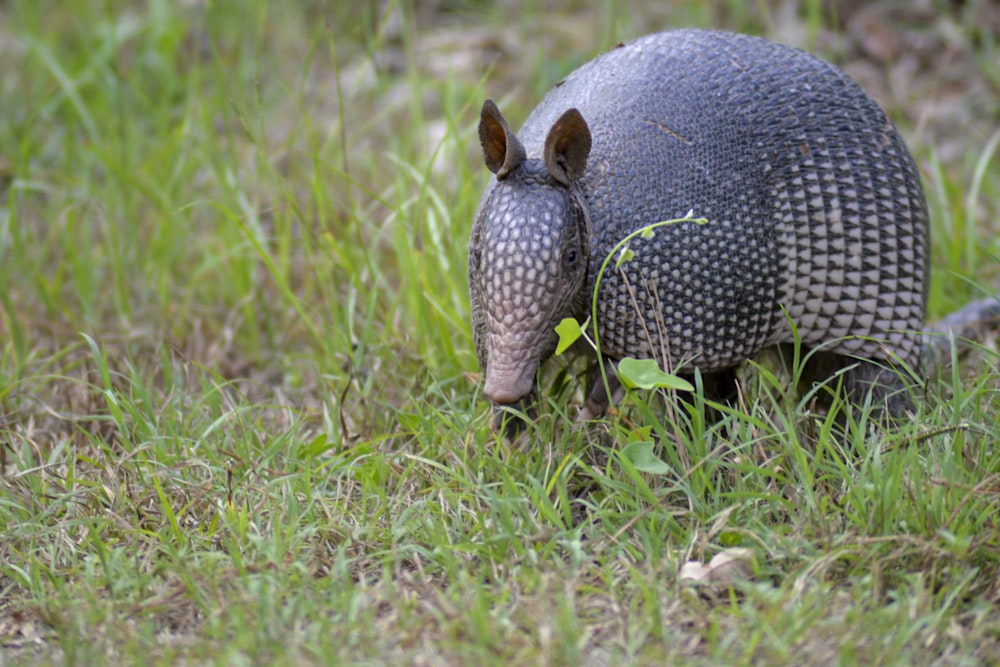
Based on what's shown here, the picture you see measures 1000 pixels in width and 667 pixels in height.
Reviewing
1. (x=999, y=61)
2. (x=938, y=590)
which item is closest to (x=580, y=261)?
(x=938, y=590)

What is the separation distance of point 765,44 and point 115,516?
2776mm

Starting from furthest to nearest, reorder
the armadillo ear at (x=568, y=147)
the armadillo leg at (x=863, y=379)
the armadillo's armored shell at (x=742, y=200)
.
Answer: the armadillo leg at (x=863, y=379) → the armadillo's armored shell at (x=742, y=200) → the armadillo ear at (x=568, y=147)

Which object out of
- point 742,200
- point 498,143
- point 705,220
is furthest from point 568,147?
point 742,200

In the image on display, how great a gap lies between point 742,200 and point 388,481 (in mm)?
1569

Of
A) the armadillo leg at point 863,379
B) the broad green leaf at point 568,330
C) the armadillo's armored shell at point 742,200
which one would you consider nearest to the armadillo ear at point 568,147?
the armadillo's armored shell at point 742,200

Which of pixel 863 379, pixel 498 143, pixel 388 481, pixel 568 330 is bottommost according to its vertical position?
pixel 388 481

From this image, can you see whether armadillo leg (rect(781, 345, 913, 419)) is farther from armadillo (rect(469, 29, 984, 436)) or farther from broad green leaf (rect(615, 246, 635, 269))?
broad green leaf (rect(615, 246, 635, 269))

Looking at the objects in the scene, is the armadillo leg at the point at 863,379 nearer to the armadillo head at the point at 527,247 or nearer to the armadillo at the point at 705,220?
the armadillo at the point at 705,220

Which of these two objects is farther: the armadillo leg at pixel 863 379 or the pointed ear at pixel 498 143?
the armadillo leg at pixel 863 379

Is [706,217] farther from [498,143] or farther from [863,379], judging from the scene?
[863,379]

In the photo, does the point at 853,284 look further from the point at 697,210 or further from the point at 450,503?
the point at 450,503

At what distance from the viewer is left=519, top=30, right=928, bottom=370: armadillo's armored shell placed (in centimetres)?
358

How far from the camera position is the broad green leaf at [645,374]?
3412mm

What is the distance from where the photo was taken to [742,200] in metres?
3.69
